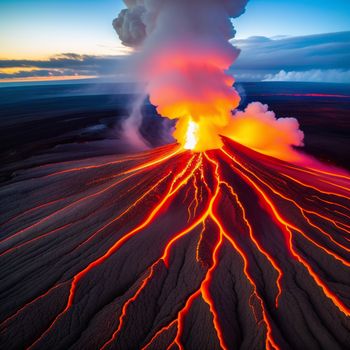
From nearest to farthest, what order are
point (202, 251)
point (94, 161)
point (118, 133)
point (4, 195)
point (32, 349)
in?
1. point (32, 349)
2. point (202, 251)
3. point (4, 195)
4. point (94, 161)
5. point (118, 133)

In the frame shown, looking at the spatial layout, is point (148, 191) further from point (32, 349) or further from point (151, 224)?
point (32, 349)

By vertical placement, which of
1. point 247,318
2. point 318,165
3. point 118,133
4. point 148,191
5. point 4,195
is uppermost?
point 247,318

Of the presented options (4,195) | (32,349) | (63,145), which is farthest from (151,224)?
(63,145)

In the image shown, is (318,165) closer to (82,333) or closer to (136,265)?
(136,265)

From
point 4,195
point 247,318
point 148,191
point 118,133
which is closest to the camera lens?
point 247,318

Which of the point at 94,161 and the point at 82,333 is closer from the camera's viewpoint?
the point at 82,333

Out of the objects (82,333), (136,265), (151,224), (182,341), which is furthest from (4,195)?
(182,341)

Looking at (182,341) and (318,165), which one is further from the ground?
(182,341)
